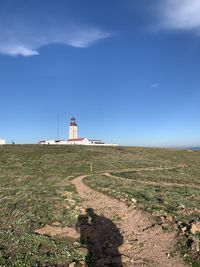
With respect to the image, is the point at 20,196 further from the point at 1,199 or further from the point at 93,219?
the point at 93,219

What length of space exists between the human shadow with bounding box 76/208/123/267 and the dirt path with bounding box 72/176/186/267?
7cm

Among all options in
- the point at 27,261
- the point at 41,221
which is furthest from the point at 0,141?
the point at 27,261

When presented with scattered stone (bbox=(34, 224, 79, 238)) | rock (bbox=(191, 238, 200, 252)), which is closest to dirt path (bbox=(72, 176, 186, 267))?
rock (bbox=(191, 238, 200, 252))

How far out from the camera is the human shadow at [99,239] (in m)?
15.3

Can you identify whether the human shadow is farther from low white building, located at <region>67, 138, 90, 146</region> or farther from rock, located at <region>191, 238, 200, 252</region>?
low white building, located at <region>67, 138, 90, 146</region>

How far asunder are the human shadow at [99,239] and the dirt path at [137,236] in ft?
0.23

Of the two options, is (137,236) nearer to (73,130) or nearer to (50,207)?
(50,207)

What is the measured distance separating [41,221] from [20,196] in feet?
29.9

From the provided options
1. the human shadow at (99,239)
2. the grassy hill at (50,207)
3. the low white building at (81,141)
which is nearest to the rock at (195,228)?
the grassy hill at (50,207)

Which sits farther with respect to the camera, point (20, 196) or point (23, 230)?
point (20, 196)

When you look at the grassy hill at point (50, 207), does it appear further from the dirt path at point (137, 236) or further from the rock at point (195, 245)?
the dirt path at point (137, 236)

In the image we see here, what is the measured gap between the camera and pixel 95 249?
16688 millimetres

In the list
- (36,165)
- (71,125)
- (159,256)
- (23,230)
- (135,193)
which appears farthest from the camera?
(71,125)

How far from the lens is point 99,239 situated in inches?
714
